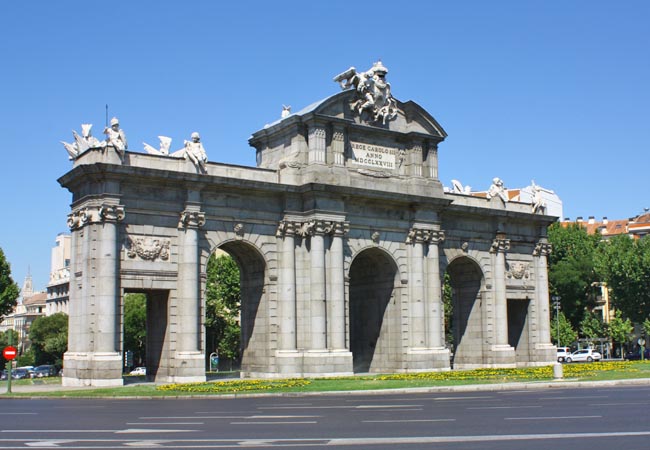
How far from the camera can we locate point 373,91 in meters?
50.1

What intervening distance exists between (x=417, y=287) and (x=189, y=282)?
15.3 meters

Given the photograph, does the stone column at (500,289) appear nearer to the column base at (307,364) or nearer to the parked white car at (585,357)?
the column base at (307,364)

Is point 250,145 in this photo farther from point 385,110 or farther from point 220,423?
point 220,423

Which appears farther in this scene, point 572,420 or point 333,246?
point 333,246

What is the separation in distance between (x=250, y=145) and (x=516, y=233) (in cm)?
2153

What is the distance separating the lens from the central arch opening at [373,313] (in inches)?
2000

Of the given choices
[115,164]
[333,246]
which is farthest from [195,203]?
[333,246]

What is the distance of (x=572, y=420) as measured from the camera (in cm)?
1891

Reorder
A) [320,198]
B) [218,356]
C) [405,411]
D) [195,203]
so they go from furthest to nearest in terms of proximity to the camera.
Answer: [218,356] → [320,198] → [195,203] → [405,411]

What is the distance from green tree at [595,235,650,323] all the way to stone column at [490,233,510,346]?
34.6 m

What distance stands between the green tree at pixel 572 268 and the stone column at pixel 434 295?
4297cm

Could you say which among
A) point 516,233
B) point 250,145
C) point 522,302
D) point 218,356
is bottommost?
point 218,356

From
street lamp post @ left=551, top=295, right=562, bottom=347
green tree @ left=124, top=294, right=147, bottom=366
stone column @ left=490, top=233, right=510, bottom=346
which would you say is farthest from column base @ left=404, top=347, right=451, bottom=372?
green tree @ left=124, top=294, right=147, bottom=366

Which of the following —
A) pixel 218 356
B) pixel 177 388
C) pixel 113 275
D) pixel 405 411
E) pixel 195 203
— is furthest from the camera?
pixel 218 356
